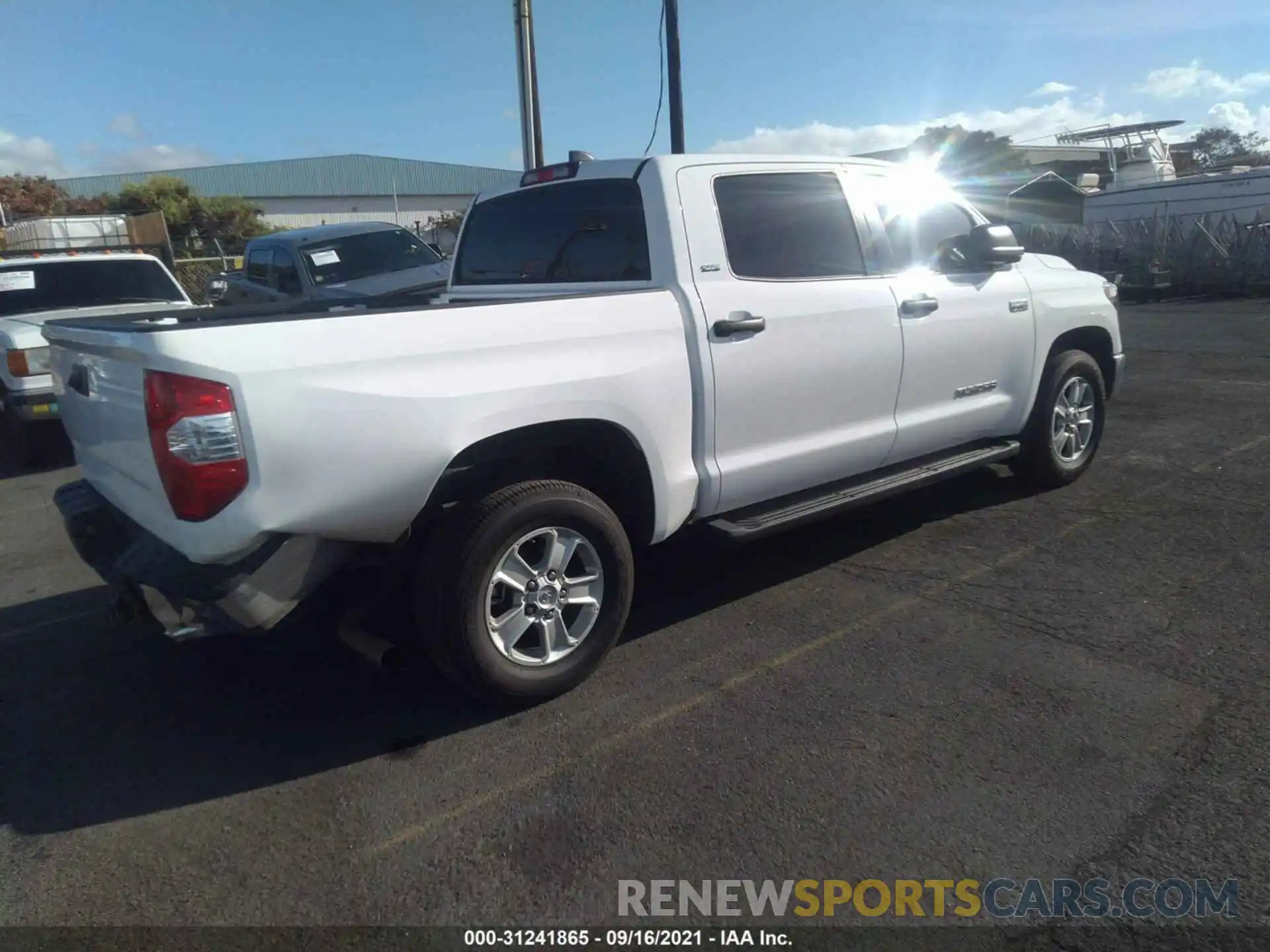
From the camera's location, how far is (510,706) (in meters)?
3.51

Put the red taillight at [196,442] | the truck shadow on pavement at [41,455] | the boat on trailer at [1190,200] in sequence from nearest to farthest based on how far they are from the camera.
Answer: the red taillight at [196,442] < the truck shadow on pavement at [41,455] < the boat on trailer at [1190,200]

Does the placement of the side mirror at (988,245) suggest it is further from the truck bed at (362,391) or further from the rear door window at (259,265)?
the rear door window at (259,265)

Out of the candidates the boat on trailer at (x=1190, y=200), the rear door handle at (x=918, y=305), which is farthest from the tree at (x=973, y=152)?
the rear door handle at (x=918, y=305)

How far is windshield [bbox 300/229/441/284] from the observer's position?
10.3 m

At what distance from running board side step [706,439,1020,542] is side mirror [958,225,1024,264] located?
40.0 inches

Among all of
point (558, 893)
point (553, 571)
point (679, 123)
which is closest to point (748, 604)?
point (553, 571)

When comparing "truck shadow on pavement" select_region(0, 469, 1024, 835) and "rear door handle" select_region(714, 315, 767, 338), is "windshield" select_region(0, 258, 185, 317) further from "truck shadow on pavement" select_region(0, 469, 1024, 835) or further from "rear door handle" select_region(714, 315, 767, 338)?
"rear door handle" select_region(714, 315, 767, 338)

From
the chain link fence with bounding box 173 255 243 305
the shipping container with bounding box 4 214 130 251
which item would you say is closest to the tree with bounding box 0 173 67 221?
the chain link fence with bounding box 173 255 243 305

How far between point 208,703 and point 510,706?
1212 millimetres

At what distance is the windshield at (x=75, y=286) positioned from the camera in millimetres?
8812

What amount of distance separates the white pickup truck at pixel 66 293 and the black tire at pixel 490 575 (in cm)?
596

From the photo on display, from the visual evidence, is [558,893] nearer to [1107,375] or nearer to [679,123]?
[1107,375]

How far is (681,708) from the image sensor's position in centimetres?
353

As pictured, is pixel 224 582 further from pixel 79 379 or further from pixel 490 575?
pixel 79 379
